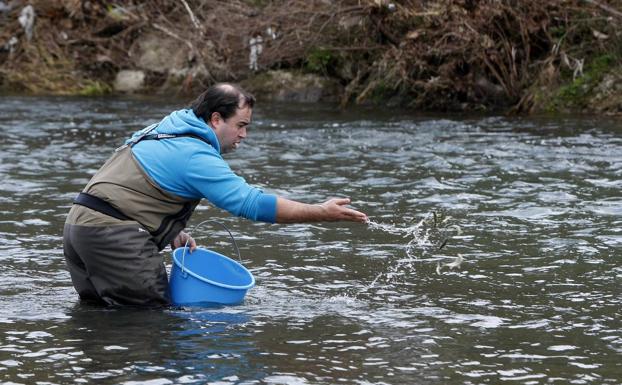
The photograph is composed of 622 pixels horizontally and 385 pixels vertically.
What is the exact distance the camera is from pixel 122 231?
6.27 m

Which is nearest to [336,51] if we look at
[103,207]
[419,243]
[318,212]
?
[419,243]

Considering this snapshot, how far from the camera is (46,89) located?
1938 centimetres

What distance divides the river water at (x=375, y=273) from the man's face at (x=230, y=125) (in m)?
1.01

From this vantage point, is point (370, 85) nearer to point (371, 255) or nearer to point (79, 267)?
point (371, 255)

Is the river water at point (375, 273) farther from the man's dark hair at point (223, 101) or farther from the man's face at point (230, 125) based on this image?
the man's dark hair at point (223, 101)

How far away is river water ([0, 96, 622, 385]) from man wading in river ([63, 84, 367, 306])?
0.22 m

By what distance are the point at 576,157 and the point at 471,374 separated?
290 inches

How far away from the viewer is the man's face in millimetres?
6406

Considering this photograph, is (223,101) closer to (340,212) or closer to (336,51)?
(340,212)

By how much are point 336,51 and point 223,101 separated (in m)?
12.2

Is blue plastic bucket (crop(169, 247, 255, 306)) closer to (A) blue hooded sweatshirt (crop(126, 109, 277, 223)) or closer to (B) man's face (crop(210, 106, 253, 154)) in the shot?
(A) blue hooded sweatshirt (crop(126, 109, 277, 223))

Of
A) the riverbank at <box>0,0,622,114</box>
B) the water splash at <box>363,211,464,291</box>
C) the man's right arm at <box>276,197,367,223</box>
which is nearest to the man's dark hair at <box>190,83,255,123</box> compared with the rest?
the man's right arm at <box>276,197,367,223</box>

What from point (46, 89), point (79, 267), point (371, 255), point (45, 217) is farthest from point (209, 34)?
point (79, 267)

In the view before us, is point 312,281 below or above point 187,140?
below
